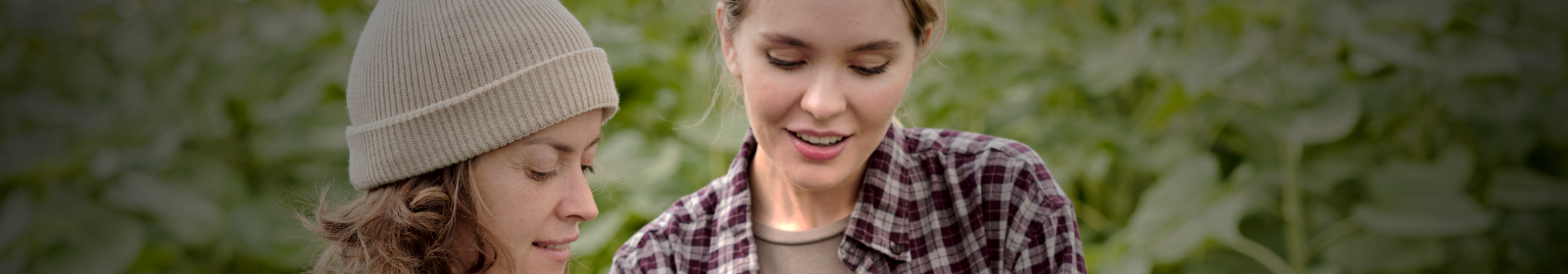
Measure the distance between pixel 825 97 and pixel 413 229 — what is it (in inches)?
22.1

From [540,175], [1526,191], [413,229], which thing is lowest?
[413,229]

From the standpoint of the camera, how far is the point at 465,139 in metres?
1.11

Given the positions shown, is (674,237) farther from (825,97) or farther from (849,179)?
(825,97)

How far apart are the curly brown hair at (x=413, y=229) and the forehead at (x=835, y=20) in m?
0.46

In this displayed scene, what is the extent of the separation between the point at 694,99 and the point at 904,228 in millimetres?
1048

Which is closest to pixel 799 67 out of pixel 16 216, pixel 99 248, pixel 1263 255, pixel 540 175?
pixel 540 175

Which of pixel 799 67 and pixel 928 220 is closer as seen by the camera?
pixel 799 67

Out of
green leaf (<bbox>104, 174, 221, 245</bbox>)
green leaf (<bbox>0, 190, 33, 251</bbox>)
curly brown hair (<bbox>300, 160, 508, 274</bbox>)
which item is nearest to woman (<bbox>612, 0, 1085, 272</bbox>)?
curly brown hair (<bbox>300, 160, 508, 274</bbox>)

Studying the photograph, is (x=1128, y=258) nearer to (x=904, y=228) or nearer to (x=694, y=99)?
(x=904, y=228)

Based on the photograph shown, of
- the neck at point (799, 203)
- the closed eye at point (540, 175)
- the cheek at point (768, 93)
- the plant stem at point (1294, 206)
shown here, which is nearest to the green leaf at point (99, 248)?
the closed eye at point (540, 175)

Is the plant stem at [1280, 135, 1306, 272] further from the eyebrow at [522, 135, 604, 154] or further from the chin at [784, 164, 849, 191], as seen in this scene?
the eyebrow at [522, 135, 604, 154]

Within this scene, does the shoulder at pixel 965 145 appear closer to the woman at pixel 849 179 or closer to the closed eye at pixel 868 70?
the woman at pixel 849 179

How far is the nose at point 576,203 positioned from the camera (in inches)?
45.7

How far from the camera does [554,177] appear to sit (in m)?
1.16
